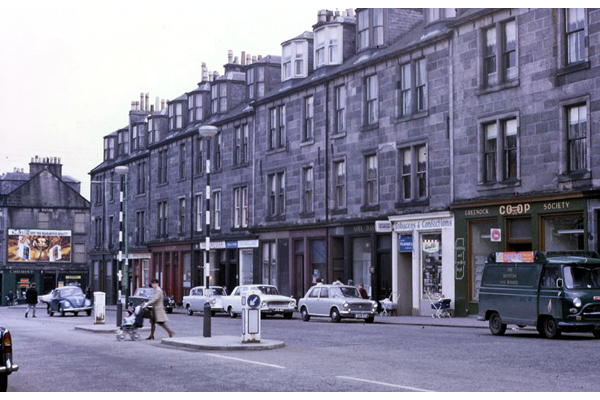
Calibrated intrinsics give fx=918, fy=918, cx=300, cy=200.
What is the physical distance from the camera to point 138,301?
50281 millimetres

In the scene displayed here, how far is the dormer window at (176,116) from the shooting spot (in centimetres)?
6575

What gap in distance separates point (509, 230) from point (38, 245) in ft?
238

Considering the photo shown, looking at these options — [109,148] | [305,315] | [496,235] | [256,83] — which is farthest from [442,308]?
[109,148]

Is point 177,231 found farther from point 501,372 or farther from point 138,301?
point 501,372

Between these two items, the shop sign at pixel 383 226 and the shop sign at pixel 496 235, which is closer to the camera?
the shop sign at pixel 496 235

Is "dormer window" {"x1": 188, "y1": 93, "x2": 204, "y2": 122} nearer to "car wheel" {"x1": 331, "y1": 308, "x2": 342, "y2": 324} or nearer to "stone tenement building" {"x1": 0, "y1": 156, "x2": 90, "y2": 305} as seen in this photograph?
"car wheel" {"x1": 331, "y1": 308, "x2": 342, "y2": 324}

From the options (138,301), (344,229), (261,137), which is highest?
(261,137)

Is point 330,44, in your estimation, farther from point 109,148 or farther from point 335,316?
point 109,148

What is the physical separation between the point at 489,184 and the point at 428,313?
6.62 m

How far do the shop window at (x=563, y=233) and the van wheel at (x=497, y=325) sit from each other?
19.9 feet

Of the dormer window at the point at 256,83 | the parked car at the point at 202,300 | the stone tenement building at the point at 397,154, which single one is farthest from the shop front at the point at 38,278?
the parked car at the point at 202,300

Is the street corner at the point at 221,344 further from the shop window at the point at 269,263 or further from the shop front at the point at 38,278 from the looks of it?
the shop front at the point at 38,278

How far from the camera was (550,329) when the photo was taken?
23609 mm
